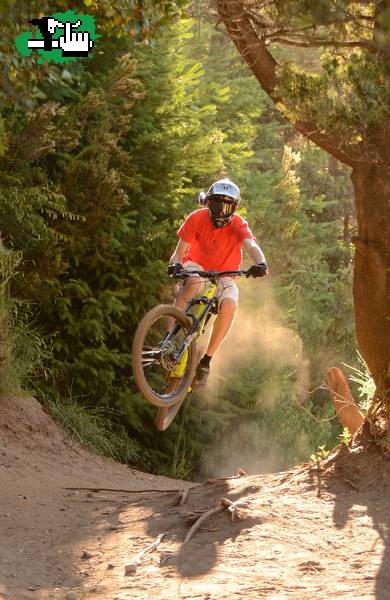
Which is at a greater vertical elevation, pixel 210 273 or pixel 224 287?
pixel 210 273

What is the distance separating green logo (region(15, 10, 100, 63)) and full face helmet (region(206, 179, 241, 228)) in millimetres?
2210

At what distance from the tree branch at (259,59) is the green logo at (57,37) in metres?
2.08

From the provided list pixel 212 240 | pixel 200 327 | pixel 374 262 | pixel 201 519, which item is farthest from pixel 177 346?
pixel 201 519

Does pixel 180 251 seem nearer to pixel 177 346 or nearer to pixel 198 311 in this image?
pixel 198 311

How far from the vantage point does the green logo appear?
5.68m

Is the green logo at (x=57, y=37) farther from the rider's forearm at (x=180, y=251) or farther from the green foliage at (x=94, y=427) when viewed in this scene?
the green foliage at (x=94, y=427)

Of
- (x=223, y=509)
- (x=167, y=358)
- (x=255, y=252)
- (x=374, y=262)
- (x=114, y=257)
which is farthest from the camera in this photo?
(x=114, y=257)

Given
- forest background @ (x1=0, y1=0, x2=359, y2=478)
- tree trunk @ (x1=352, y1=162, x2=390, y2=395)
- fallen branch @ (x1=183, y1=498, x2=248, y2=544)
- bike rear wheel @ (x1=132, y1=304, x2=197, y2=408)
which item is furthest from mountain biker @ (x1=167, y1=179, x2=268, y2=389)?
fallen branch @ (x1=183, y1=498, x2=248, y2=544)

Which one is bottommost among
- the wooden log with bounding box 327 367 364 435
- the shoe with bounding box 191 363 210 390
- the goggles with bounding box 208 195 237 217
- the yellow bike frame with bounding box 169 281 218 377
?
the wooden log with bounding box 327 367 364 435

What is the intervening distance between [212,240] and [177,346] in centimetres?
101

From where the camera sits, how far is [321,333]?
80.8ft

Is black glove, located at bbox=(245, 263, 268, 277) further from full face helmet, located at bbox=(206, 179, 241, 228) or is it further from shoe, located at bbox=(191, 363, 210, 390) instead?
shoe, located at bbox=(191, 363, 210, 390)

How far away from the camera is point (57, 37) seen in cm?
638

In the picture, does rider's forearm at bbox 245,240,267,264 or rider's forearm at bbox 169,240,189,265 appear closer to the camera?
rider's forearm at bbox 245,240,267,264
